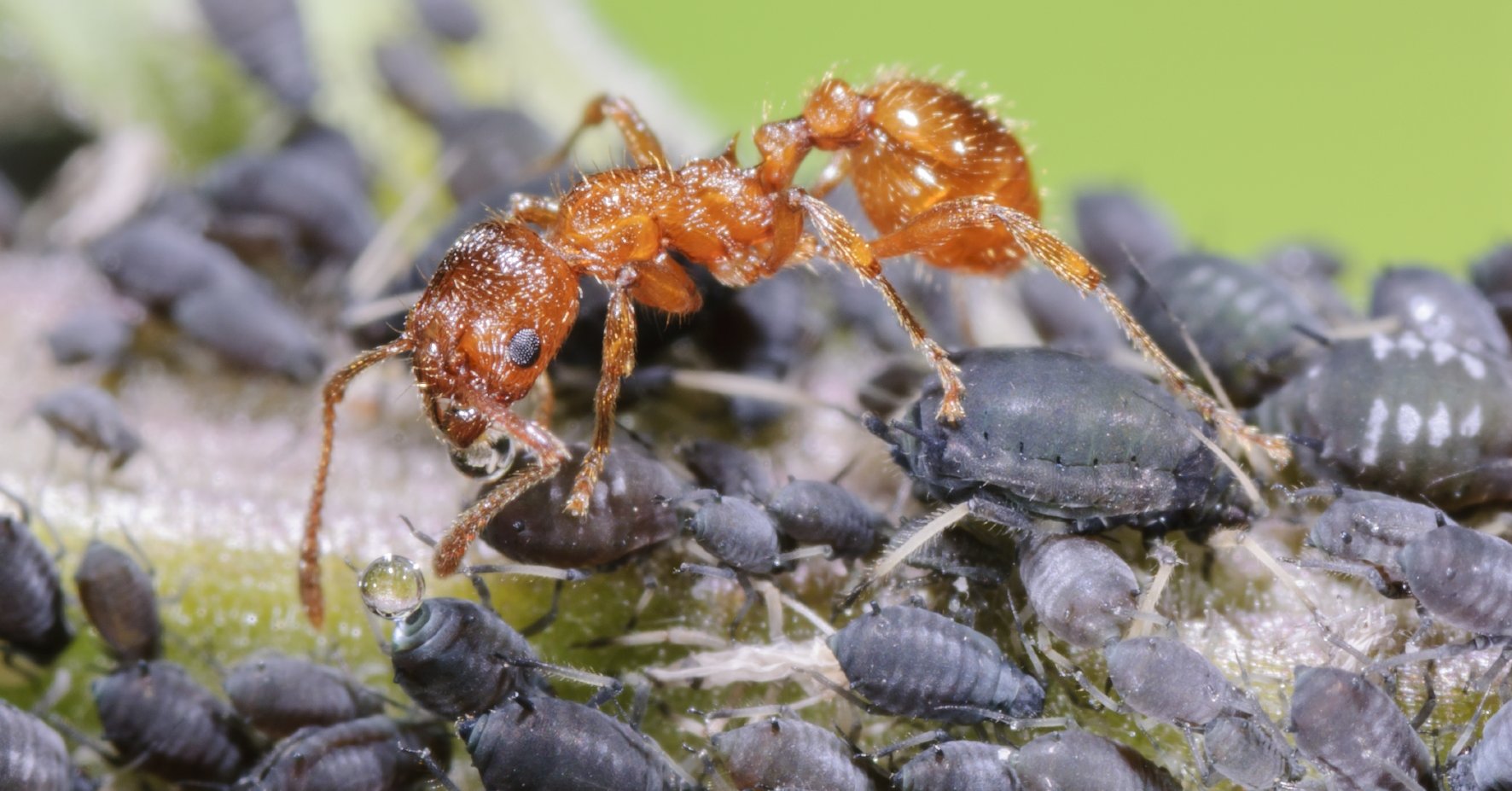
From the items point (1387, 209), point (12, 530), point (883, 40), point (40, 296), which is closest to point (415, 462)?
point (12, 530)

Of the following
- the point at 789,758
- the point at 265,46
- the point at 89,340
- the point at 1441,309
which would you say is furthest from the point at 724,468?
the point at 265,46

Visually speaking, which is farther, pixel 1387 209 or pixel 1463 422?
pixel 1387 209

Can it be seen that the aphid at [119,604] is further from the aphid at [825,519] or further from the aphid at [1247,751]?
the aphid at [1247,751]

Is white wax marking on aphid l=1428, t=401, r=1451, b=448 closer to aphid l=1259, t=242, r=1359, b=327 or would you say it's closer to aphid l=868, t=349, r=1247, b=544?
aphid l=868, t=349, r=1247, b=544

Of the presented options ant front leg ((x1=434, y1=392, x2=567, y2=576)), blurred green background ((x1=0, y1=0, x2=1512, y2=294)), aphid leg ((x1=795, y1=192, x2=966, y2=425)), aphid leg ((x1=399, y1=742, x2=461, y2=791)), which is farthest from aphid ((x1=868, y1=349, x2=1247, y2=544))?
blurred green background ((x1=0, y1=0, x2=1512, y2=294))

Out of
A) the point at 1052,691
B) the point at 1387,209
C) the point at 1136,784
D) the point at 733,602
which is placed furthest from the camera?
the point at 1387,209

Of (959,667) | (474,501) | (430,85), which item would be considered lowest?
(959,667)

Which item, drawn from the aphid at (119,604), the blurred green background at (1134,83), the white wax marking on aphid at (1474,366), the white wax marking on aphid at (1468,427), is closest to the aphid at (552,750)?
the aphid at (119,604)

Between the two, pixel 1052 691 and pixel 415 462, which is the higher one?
pixel 415 462

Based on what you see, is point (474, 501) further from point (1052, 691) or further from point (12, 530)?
point (1052, 691)
